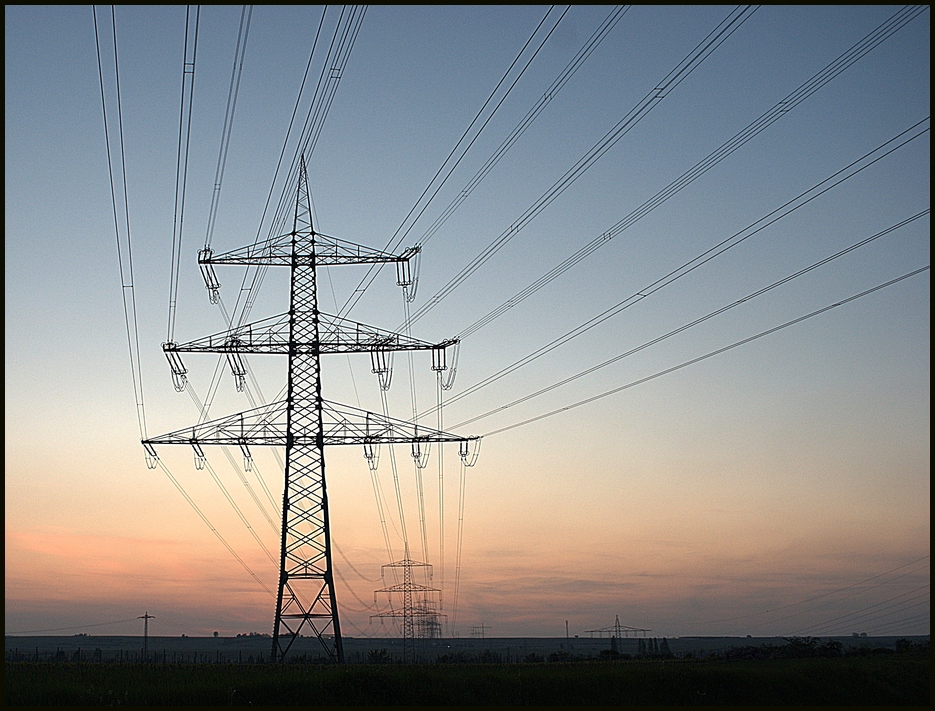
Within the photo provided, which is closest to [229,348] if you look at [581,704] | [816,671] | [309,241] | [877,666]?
[309,241]

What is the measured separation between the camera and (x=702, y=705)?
37688 millimetres

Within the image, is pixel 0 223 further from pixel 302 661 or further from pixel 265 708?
pixel 302 661

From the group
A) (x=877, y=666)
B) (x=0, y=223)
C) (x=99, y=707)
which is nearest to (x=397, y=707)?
(x=99, y=707)

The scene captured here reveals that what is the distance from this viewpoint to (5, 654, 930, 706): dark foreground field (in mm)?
31016

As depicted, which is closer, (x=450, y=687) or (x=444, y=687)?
(x=444, y=687)

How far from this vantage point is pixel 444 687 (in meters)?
35.7

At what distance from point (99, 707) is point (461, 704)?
12.6 meters

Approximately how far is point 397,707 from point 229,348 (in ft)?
56.9

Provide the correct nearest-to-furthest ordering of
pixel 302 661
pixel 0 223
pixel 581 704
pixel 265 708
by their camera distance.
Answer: pixel 0 223 → pixel 265 708 → pixel 581 704 → pixel 302 661

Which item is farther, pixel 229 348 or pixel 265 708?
pixel 229 348

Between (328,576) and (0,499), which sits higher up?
(0,499)

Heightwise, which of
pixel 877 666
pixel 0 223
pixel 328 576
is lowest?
pixel 877 666

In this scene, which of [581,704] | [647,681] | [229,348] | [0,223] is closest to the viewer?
[0,223]

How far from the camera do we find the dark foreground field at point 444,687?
31.0 m
